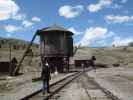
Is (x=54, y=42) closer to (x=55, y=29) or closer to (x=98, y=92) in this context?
(x=55, y=29)

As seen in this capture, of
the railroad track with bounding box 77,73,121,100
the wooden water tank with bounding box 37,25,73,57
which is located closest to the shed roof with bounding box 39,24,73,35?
the wooden water tank with bounding box 37,25,73,57

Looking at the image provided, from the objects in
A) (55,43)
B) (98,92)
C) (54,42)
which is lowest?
(98,92)

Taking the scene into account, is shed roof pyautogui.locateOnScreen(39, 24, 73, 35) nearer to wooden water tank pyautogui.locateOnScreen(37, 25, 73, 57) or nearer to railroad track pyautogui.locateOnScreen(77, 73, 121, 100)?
wooden water tank pyautogui.locateOnScreen(37, 25, 73, 57)

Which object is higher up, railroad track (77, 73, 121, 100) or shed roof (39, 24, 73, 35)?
shed roof (39, 24, 73, 35)

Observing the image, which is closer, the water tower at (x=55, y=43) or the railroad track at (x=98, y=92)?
the railroad track at (x=98, y=92)

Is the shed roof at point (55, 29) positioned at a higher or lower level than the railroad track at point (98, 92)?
higher

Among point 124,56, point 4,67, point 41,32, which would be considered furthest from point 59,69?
point 124,56

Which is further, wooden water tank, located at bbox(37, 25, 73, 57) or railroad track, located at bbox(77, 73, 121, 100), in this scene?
wooden water tank, located at bbox(37, 25, 73, 57)

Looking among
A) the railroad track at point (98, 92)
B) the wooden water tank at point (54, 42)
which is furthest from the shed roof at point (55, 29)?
the railroad track at point (98, 92)

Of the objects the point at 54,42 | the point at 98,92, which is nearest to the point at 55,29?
the point at 54,42

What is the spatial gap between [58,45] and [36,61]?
54306 mm

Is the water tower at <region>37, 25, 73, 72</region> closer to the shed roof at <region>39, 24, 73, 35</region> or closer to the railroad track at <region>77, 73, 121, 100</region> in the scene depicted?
the shed roof at <region>39, 24, 73, 35</region>

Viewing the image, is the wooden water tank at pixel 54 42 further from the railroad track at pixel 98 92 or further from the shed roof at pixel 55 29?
the railroad track at pixel 98 92

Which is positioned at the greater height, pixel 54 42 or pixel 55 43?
pixel 54 42
